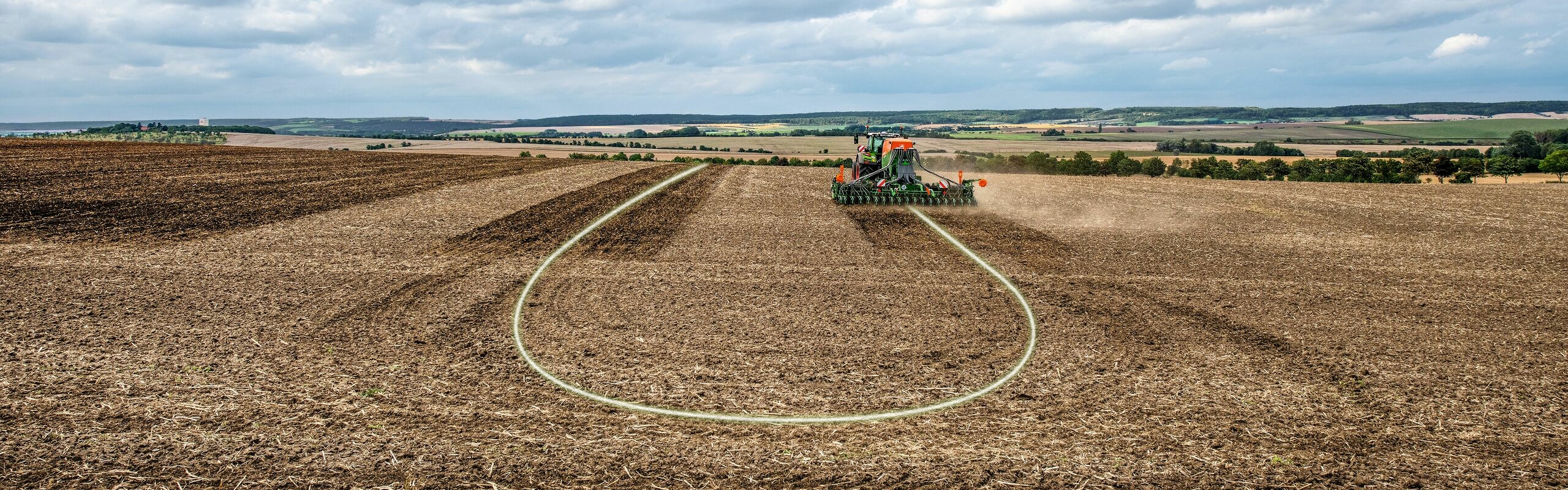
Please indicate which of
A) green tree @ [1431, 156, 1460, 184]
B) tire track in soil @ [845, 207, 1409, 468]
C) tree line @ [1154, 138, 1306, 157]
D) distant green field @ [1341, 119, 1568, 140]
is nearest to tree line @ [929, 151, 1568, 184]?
green tree @ [1431, 156, 1460, 184]

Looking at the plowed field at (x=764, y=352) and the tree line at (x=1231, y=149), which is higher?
the tree line at (x=1231, y=149)

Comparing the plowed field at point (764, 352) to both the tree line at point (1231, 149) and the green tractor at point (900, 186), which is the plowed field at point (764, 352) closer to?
the green tractor at point (900, 186)

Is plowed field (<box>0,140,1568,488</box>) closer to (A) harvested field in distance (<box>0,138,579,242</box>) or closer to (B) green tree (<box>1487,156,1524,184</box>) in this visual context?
(A) harvested field in distance (<box>0,138,579,242</box>)

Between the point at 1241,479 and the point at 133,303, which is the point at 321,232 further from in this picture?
the point at 1241,479

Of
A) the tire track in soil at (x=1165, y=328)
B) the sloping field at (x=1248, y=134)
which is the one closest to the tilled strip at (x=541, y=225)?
the tire track in soil at (x=1165, y=328)

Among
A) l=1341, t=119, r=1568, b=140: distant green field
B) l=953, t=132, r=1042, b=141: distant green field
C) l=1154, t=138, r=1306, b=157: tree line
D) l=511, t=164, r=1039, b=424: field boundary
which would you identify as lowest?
l=511, t=164, r=1039, b=424: field boundary

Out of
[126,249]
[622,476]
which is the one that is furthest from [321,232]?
[622,476]

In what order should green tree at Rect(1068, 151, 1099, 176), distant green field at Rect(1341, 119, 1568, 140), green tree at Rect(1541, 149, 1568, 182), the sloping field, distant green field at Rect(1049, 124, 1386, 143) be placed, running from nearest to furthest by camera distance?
green tree at Rect(1541, 149, 1568, 182)
green tree at Rect(1068, 151, 1099, 176)
distant green field at Rect(1049, 124, 1386, 143)
the sloping field
distant green field at Rect(1341, 119, 1568, 140)
